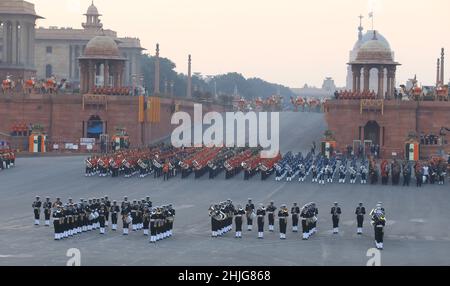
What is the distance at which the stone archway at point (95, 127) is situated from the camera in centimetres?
7506

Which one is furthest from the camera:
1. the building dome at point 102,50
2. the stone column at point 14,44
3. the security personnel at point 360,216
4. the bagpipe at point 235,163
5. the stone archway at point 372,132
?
the stone column at point 14,44

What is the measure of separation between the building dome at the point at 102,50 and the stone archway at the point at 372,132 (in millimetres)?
20587

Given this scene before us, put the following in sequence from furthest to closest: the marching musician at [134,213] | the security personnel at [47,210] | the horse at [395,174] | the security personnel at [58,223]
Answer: the horse at [395,174], the security personnel at [47,210], the marching musician at [134,213], the security personnel at [58,223]

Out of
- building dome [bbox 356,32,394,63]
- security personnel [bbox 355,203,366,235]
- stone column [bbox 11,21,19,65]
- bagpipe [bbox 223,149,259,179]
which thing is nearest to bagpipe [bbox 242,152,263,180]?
bagpipe [bbox 223,149,259,179]

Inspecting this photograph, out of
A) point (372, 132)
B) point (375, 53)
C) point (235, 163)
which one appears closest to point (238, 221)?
point (235, 163)

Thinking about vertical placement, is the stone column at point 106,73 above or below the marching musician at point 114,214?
above

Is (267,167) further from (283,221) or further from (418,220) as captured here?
(283,221)

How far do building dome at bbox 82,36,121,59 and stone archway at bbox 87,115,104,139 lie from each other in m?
6.53

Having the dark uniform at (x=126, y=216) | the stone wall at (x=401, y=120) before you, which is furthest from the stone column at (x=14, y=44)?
the dark uniform at (x=126, y=216)

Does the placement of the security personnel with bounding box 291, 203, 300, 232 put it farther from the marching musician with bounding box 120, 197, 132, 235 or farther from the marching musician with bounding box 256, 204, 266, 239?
the marching musician with bounding box 120, 197, 132, 235

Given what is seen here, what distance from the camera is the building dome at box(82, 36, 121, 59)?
79.9 m

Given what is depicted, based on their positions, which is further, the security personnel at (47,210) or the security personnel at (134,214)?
the security personnel at (47,210)

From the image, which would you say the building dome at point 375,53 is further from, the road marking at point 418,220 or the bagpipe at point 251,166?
the road marking at point 418,220
